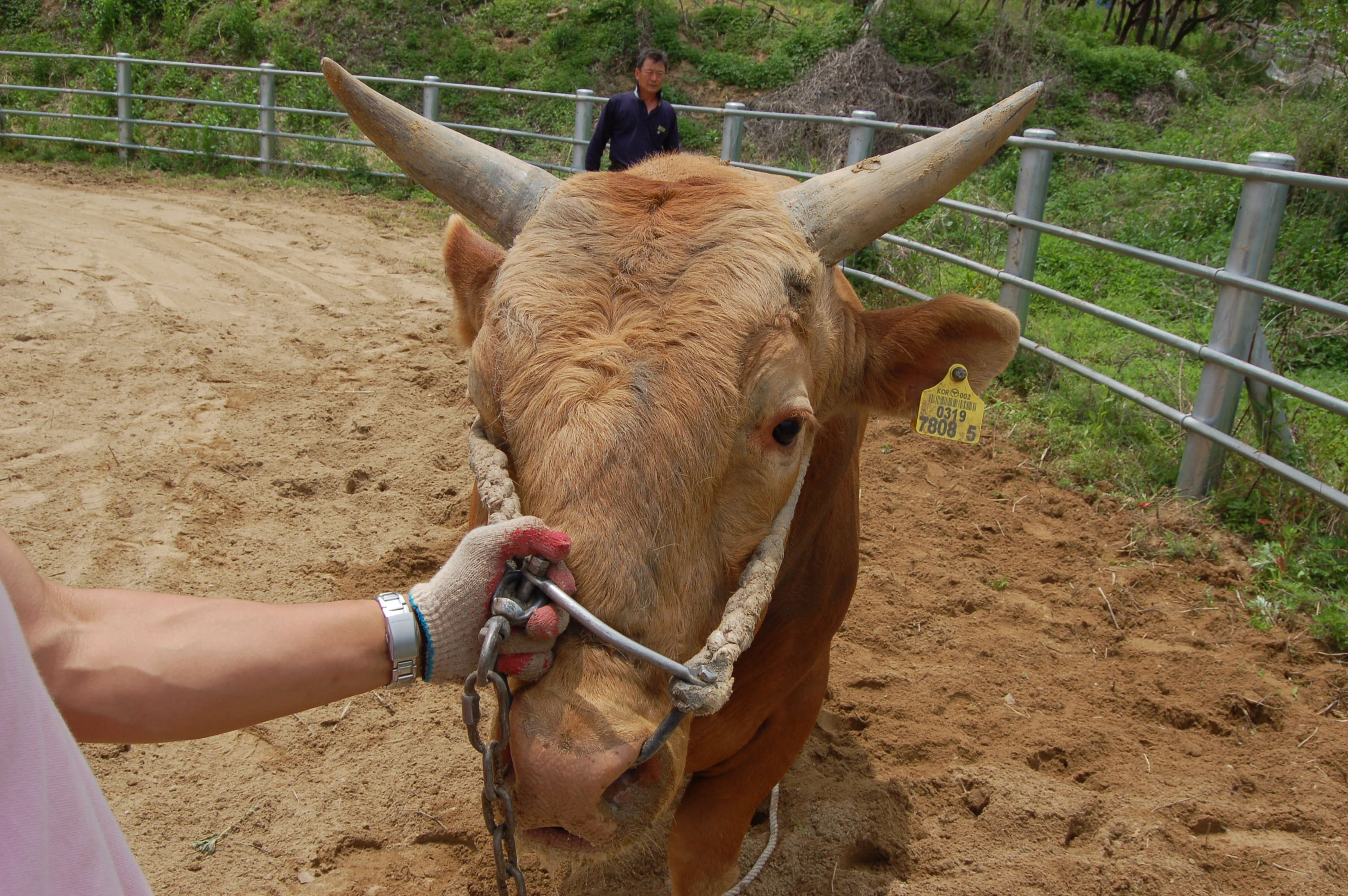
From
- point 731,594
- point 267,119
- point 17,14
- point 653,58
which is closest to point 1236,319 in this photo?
point 731,594

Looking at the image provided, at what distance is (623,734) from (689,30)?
1877 centimetres

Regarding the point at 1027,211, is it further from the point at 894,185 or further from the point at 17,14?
the point at 17,14

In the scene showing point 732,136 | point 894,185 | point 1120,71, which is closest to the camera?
point 894,185

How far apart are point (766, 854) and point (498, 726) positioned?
5.76 ft

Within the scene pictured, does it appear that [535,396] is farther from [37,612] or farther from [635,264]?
[37,612]

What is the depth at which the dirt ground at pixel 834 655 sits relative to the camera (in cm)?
305

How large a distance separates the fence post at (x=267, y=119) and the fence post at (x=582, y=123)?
4597 mm

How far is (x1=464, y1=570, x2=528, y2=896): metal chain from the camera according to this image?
1.63 metres

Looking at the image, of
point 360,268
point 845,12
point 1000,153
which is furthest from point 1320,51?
point 360,268

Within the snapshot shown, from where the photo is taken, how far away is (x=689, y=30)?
60.3 feet

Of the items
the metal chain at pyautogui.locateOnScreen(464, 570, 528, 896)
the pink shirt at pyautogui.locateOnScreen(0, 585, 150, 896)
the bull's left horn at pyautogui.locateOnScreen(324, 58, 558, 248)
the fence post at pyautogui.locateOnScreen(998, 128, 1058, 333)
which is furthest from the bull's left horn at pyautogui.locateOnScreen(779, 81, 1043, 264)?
the fence post at pyautogui.locateOnScreen(998, 128, 1058, 333)

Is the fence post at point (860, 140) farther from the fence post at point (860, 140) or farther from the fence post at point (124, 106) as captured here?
the fence post at point (124, 106)

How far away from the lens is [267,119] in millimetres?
13297

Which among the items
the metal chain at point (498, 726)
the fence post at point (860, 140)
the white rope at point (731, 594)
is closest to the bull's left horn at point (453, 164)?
the white rope at point (731, 594)
